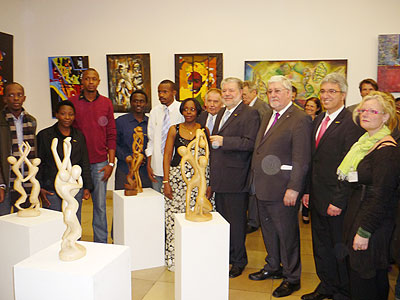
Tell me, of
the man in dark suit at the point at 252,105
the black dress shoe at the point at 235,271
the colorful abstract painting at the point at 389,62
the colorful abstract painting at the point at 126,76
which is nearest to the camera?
the black dress shoe at the point at 235,271

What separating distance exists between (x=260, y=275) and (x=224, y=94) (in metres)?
1.66

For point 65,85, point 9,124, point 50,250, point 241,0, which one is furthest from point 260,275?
point 65,85

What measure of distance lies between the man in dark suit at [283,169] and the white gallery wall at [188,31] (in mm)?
2898

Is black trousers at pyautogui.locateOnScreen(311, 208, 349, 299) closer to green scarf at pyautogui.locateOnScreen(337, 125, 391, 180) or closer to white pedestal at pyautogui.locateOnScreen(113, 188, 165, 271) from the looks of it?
green scarf at pyautogui.locateOnScreen(337, 125, 391, 180)

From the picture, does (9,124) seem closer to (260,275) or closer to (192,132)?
(192,132)

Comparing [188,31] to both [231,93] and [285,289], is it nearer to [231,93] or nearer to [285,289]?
[231,93]

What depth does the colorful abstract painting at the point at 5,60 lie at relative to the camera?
552 centimetres

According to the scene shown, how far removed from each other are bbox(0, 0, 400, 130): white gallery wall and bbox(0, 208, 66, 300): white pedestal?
3.85 m

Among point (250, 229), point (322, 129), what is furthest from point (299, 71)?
point (322, 129)

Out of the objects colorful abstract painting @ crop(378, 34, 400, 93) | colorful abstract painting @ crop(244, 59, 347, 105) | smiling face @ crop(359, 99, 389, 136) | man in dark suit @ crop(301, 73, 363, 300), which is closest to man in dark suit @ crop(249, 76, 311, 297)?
man in dark suit @ crop(301, 73, 363, 300)

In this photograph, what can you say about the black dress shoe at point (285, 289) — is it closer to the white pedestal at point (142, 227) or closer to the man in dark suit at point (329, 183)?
the man in dark suit at point (329, 183)

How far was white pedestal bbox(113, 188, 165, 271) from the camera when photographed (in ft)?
11.2

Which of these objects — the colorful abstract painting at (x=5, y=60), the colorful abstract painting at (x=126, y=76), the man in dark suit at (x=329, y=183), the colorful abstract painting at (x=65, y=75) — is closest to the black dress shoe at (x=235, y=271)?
the man in dark suit at (x=329, y=183)

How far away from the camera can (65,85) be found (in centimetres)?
619
